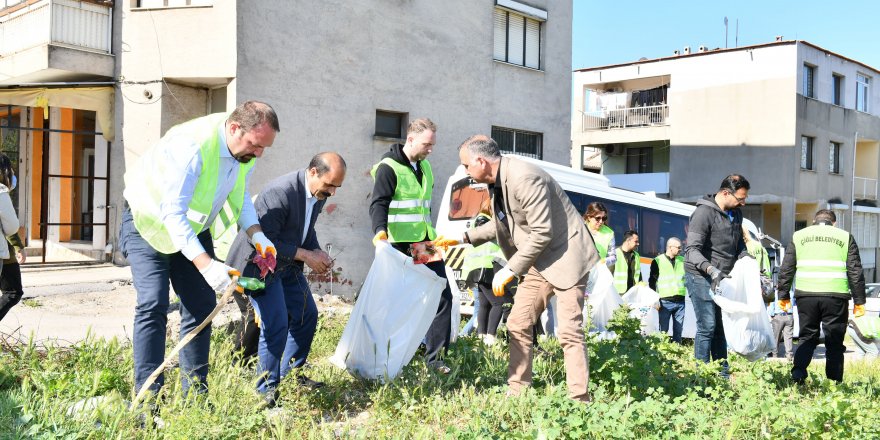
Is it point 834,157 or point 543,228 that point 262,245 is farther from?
point 834,157

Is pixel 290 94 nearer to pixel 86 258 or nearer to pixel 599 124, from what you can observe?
pixel 86 258

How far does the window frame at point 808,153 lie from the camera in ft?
92.8

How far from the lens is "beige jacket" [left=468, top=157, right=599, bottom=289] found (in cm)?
457

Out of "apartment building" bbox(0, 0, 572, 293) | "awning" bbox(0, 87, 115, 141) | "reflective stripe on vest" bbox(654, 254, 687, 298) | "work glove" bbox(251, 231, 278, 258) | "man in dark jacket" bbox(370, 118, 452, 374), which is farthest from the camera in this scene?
"apartment building" bbox(0, 0, 572, 293)

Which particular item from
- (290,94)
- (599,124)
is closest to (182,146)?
(290,94)

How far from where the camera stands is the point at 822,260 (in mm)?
6500

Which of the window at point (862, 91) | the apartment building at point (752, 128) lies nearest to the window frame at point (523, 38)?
the apartment building at point (752, 128)

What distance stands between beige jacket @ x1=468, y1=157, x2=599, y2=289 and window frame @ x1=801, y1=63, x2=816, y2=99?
2652 centimetres

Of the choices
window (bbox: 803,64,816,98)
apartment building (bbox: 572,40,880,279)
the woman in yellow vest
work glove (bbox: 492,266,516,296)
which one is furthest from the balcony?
window (bbox: 803,64,816,98)

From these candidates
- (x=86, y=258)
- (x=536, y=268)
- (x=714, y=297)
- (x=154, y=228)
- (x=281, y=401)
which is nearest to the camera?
(x=154, y=228)

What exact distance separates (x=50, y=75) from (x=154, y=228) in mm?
10228

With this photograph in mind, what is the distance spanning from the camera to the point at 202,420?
3580 mm

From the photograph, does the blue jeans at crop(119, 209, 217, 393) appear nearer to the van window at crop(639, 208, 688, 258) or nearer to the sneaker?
the sneaker

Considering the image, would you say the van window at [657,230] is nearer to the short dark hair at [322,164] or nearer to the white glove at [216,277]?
the short dark hair at [322,164]
